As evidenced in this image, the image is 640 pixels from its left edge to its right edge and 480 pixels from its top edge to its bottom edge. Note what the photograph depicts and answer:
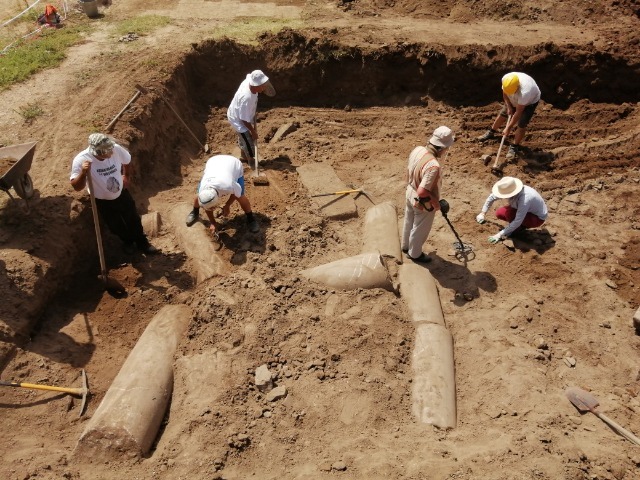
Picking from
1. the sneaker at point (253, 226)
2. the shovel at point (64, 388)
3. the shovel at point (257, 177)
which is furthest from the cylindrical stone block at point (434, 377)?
the shovel at point (257, 177)

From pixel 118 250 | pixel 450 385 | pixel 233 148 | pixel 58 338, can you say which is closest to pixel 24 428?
pixel 58 338

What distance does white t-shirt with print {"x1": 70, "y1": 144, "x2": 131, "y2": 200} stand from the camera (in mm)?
5531

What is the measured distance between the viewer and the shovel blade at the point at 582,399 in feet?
15.3

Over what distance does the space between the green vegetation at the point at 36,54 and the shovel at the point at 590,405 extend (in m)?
10.3

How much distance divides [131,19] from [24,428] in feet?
33.1

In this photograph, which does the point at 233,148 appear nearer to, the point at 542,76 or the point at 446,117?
the point at 446,117

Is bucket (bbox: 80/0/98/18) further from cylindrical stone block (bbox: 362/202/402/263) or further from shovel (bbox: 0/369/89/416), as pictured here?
shovel (bbox: 0/369/89/416)

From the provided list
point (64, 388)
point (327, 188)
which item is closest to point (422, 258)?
point (327, 188)

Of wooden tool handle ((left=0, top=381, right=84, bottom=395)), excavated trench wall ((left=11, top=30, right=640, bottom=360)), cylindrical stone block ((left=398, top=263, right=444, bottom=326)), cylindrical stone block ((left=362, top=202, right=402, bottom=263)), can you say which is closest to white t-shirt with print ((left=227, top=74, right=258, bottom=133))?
excavated trench wall ((left=11, top=30, right=640, bottom=360))

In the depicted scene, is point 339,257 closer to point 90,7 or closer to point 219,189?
point 219,189

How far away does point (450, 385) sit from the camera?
4895 mm

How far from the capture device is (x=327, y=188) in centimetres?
779

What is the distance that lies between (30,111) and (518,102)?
840cm

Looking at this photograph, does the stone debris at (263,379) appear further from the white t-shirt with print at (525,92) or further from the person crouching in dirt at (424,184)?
the white t-shirt with print at (525,92)
